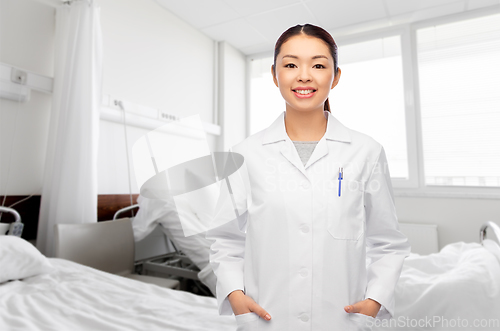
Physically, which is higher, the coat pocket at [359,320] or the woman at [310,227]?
the woman at [310,227]

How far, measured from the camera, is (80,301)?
1.39 m

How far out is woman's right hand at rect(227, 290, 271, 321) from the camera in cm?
69

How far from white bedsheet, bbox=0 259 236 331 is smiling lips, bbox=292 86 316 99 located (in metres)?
0.91

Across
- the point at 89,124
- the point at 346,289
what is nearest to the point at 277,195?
the point at 346,289

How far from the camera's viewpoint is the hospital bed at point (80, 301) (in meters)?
1.20

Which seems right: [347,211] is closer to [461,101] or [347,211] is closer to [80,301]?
[80,301]

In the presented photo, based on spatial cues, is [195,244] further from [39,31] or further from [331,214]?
[39,31]

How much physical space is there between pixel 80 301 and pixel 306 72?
1338 mm

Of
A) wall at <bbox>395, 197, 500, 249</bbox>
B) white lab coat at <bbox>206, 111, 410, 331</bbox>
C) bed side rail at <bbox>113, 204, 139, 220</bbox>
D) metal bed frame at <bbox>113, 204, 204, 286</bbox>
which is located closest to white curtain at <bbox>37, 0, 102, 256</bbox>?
bed side rail at <bbox>113, 204, 139, 220</bbox>

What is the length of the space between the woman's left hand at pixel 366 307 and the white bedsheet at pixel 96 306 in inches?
26.3

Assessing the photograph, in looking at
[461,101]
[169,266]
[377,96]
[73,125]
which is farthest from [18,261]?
[461,101]

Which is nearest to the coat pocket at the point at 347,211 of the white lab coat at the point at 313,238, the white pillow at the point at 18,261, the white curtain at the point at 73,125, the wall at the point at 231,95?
the white lab coat at the point at 313,238

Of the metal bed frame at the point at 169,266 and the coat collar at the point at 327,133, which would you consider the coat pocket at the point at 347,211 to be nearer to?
the coat collar at the point at 327,133

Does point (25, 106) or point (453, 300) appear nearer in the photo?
point (453, 300)
